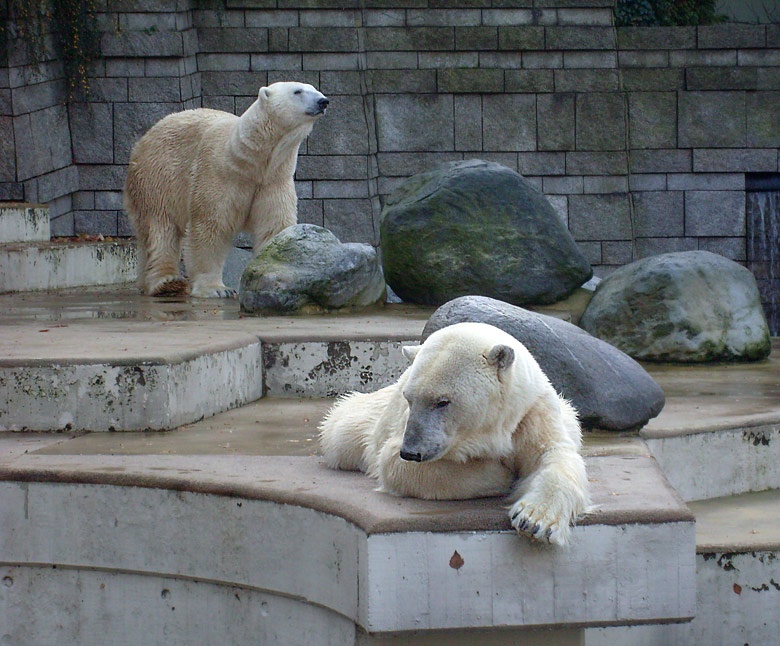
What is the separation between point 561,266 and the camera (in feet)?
→ 19.9

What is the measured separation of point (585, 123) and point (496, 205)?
3.91 m

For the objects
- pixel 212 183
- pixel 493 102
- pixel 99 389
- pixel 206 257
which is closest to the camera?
pixel 99 389

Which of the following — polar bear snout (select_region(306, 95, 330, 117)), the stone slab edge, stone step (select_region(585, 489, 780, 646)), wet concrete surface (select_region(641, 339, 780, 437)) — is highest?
polar bear snout (select_region(306, 95, 330, 117))

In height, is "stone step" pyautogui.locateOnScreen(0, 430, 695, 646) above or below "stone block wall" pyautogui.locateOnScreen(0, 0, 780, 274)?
below

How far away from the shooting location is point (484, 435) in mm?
2482

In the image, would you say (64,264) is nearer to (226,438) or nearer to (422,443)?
(226,438)

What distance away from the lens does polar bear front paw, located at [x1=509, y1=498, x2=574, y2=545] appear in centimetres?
235

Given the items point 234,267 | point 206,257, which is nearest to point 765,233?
point 234,267

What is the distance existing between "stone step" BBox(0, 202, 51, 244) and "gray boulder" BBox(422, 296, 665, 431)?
15.0 feet

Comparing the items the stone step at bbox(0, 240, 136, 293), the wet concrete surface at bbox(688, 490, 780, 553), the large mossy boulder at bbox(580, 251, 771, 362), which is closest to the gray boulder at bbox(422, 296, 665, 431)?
the wet concrete surface at bbox(688, 490, 780, 553)

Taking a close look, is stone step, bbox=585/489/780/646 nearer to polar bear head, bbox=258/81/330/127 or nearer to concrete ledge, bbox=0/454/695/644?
concrete ledge, bbox=0/454/695/644

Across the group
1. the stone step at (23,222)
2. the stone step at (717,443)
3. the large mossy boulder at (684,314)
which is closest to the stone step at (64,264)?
the stone step at (23,222)

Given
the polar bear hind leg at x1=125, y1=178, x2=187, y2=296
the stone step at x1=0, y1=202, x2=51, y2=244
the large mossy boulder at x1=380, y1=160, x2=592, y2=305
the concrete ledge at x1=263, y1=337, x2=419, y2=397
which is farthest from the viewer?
the stone step at x1=0, y1=202, x2=51, y2=244

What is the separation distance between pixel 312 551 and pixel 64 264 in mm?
5209
